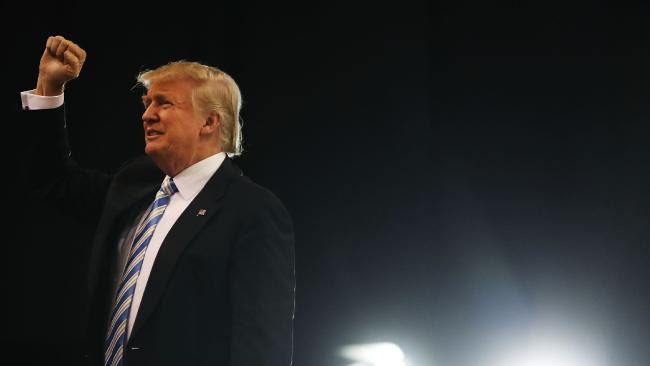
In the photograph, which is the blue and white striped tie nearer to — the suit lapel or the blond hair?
the suit lapel

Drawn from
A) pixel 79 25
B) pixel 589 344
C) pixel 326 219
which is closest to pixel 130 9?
pixel 79 25

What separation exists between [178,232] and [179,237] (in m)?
0.01

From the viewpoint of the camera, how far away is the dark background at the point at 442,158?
2.82 m

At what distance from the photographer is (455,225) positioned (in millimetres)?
2908

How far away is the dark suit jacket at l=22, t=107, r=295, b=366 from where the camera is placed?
4.78ft

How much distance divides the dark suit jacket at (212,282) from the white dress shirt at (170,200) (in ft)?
0.07

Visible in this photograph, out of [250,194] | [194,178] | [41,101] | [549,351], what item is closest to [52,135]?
[41,101]

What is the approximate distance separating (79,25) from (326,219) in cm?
113

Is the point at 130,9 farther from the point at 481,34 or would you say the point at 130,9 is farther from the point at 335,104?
the point at 481,34

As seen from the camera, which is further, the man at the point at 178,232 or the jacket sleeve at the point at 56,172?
the jacket sleeve at the point at 56,172

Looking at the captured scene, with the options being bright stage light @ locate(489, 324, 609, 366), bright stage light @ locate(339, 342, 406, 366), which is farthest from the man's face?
bright stage light @ locate(489, 324, 609, 366)

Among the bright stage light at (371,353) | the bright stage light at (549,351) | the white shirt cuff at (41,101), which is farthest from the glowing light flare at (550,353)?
the white shirt cuff at (41,101)

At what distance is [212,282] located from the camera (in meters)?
1.50

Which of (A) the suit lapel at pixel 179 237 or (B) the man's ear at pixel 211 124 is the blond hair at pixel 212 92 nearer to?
(B) the man's ear at pixel 211 124
